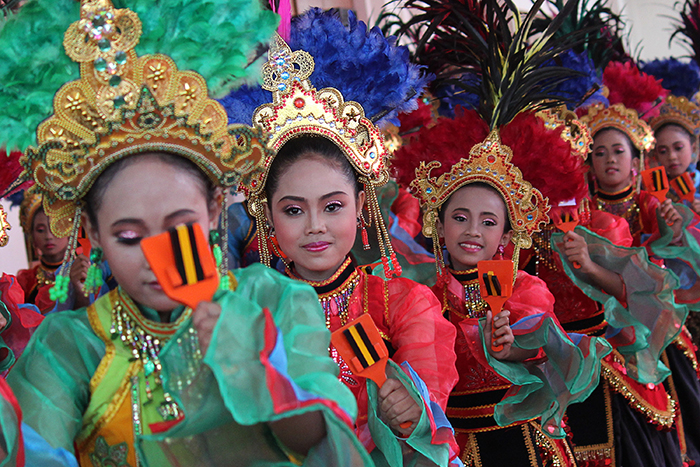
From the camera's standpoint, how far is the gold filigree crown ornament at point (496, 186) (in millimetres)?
2389

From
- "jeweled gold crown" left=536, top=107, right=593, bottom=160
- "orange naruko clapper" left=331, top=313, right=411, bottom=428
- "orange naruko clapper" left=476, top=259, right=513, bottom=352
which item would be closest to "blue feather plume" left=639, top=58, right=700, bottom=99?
"jeweled gold crown" left=536, top=107, right=593, bottom=160

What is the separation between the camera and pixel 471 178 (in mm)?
2395

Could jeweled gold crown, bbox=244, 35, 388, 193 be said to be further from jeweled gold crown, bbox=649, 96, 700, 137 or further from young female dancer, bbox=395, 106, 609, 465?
jeweled gold crown, bbox=649, 96, 700, 137

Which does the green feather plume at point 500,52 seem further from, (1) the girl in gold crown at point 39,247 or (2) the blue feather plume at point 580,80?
(1) the girl in gold crown at point 39,247

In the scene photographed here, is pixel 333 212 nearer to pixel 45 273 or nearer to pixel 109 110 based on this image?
pixel 109 110

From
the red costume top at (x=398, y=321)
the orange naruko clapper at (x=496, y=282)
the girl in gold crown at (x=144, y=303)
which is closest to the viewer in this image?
the girl in gold crown at (x=144, y=303)

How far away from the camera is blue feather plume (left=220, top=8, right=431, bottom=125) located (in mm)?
1920

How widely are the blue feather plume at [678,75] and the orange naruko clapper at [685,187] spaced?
1.23m

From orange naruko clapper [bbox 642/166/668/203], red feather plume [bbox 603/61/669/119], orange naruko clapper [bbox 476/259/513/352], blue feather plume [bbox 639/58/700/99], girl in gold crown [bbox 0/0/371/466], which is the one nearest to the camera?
girl in gold crown [bbox 0/0/371/466]

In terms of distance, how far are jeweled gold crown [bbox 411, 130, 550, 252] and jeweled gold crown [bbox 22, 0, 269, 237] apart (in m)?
1.32

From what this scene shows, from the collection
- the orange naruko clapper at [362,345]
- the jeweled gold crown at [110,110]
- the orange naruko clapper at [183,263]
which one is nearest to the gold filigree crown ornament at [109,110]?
the jeweled gold crown at [110,110]

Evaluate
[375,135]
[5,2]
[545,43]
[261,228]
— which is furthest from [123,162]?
[545,43]

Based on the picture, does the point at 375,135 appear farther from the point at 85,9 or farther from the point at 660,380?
the point at 660,380

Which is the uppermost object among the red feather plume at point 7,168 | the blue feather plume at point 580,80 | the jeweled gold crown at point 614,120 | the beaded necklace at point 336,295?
the blue feather plume at point 580,80
